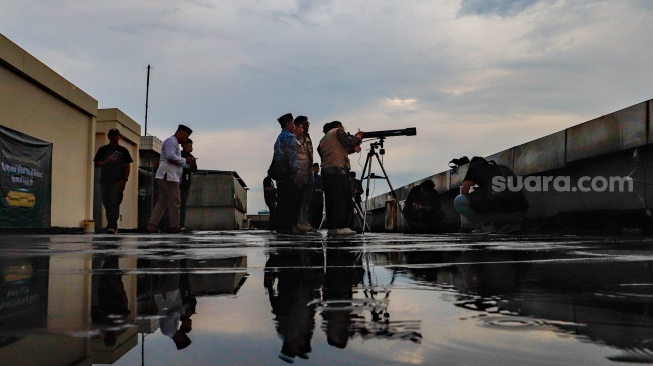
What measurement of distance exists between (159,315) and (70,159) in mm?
14423

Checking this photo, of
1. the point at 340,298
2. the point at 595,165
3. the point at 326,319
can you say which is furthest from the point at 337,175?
the point at 326,319

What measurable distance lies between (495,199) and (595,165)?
1.45 meters

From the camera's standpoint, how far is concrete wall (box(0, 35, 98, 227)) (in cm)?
1091

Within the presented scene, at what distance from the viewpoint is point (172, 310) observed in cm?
99

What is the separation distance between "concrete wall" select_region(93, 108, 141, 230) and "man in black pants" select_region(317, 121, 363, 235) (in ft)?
37.3

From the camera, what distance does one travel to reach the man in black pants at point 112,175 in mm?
9164

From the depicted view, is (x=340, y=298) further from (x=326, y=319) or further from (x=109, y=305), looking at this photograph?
(x=109, y=305)

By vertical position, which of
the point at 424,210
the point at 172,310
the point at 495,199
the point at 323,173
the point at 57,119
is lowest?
the point at 172,310

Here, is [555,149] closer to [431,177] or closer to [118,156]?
[431,177]

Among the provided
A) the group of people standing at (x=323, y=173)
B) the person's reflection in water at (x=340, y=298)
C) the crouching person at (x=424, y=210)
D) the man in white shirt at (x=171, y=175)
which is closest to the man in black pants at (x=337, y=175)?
the group of people standing at (x=323, y=173)

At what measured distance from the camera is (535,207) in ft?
29.5

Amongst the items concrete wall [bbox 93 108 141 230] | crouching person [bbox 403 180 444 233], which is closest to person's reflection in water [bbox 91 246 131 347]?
crouching person [bbox 403 180 444 233]

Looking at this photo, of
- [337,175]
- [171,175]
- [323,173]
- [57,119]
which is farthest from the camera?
[57,119]

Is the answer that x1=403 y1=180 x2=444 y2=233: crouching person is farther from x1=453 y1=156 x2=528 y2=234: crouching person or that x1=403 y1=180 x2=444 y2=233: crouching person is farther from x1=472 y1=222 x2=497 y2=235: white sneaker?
x1=472 y1=222 x2=497 y2=235: white sneaker
